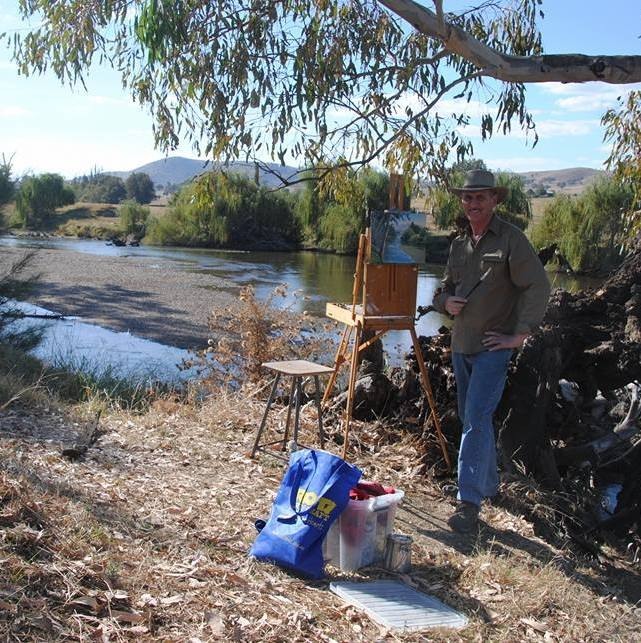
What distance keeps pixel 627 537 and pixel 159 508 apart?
12.2 ft

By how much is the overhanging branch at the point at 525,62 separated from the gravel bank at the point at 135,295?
9461 millimetres

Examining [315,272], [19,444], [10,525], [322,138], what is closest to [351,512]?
[10,525]

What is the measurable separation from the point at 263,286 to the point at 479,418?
25.2 metres

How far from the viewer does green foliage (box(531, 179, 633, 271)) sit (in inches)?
1537

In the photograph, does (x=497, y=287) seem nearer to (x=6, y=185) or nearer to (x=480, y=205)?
(x=480, y=205)

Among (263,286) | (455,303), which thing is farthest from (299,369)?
(263,286)

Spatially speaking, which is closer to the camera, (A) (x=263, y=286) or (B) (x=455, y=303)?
(B) (x=455, y=303)

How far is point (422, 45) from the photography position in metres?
7.78

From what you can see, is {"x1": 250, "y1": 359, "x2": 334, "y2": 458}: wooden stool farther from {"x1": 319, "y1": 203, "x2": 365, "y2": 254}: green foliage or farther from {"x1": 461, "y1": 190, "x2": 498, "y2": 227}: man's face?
{"x1": 319, "y1": 203, "x2": 365, "y2": 254}: green foliage

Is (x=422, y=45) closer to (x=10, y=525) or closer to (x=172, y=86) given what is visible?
(x=172, y=86)

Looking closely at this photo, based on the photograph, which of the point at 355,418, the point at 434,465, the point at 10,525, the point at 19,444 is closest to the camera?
the point at 10,525

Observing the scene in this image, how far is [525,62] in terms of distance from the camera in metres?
5.52

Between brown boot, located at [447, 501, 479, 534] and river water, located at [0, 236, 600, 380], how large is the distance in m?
1.75

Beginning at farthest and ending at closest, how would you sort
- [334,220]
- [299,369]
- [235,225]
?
1. [235,225]
2. [334,220]
3. [299,369]
